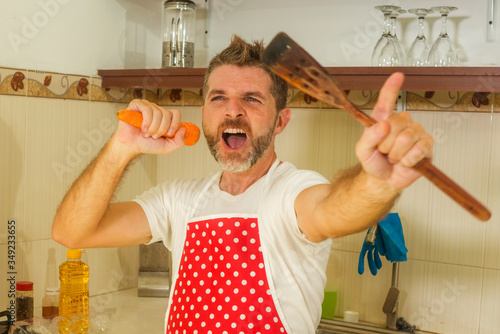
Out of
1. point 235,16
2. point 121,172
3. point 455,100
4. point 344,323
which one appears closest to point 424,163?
point 121,172

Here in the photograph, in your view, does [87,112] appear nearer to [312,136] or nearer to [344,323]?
[312,136]

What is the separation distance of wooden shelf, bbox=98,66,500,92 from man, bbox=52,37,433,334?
39 centimetres

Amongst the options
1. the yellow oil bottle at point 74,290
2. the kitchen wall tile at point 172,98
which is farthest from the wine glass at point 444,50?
the yellow oil bottle at point 74,290

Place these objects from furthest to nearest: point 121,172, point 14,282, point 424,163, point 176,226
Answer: point 14,282
point 176,226
point 121,172
point 424,163

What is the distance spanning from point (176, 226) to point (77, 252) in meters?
0.53

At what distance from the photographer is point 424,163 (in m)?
0.74

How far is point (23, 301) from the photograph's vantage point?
1730mm

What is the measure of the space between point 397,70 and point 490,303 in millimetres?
729

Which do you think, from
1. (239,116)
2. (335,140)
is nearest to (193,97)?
(335,140)

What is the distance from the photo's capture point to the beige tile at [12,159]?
5.79 ft

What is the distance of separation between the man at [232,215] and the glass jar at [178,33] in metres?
0.70

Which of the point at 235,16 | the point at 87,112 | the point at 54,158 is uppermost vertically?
the point at 235,16

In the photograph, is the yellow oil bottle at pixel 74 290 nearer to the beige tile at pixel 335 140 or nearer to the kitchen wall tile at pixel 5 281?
the kitchen wall tile at pixel 5 281

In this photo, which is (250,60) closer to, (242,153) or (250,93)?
(250,93)
